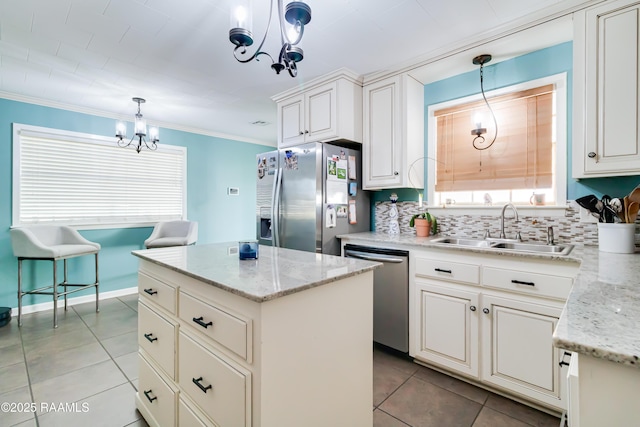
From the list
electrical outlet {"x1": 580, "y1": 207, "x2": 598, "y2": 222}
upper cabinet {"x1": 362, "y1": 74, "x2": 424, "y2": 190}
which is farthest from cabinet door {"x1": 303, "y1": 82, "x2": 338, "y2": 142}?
electrical outlet {"x1": 580, "y1": 207, "x2": 598, "y2": 222}

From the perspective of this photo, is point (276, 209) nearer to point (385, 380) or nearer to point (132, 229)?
point (385, 380)

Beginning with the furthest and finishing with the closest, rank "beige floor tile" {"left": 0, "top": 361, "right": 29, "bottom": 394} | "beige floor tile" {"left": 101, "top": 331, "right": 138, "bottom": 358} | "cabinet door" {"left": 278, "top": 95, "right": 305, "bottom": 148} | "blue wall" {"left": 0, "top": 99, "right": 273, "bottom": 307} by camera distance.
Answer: "blue wall" {"left": 0, "top": 99, "right": 273, "bottom": 307}, "cabinet door" {"left": 278, "top": 95, "right": 305, "bottom": 148}, "beige floor tile" {"left": 101, "top": 331, "right": 138, "bottom": 358}, "beige floor tile" {"left": 0, "top": 361, "right": 29, "bottom": 394}

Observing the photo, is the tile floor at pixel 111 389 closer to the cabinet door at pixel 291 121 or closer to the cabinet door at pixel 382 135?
the cabinet door at pixel 382 135

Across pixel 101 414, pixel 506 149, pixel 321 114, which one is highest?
pixel 321 114

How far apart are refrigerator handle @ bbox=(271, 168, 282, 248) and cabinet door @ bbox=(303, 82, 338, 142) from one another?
497 mm

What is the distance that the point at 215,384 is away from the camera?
1.08m

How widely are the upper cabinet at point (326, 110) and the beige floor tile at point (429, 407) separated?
207 cm

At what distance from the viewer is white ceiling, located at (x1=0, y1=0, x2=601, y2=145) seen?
6.03 ft

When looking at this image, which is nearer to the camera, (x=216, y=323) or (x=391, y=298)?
(x=216, y=323)

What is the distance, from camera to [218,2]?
175cm

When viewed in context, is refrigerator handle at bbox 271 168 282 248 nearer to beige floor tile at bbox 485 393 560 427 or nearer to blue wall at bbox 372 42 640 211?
blue wall at bbox 372 42 640 211

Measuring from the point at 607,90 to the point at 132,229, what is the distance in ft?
15.8

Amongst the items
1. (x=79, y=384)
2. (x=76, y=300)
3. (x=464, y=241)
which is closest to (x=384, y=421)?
(x=464, y=241)

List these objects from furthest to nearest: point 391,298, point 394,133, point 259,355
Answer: point 394,133 → point 391,298 → point 259,355
